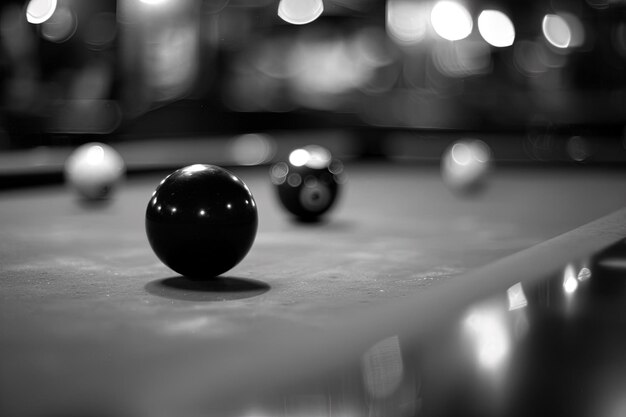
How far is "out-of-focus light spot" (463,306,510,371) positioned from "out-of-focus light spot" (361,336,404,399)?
0.49 feet

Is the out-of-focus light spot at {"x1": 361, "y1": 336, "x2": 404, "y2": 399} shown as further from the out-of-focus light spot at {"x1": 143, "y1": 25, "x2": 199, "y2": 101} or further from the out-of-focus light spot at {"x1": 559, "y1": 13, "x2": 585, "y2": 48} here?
the out-of-focus light spot at {"x1": 559, "y1": 13, "x2": 585, "y2": 48}

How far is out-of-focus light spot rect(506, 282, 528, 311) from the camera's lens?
191 cm

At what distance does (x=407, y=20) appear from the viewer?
19.0 meters

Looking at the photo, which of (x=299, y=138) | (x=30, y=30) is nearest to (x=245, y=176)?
(x=299, y=138)

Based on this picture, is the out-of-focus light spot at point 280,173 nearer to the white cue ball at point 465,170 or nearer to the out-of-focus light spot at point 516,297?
the white cue ball at point 465,170

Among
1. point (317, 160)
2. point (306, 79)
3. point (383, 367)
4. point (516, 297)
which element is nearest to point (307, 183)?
point (317, 160)

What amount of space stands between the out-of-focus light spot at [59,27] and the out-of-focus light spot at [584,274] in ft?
45.6

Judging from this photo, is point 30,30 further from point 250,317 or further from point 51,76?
point 250,317

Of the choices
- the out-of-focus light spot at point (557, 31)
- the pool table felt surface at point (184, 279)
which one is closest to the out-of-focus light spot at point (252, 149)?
the pool table felt surface at point (184, 279)

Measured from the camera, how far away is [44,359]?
1.76 metres

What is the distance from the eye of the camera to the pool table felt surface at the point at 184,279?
1745mm

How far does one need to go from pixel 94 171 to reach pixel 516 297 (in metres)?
3.79

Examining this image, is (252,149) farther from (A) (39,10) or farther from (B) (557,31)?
(B) (557,31)

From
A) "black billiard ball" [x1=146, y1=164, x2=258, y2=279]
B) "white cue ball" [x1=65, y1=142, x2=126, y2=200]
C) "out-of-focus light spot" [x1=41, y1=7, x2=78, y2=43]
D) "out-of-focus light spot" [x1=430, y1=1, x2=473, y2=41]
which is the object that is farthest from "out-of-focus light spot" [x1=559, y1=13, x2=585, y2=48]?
"black billiard ball" [x1=146, y1=164, x2=258, y2=279]
